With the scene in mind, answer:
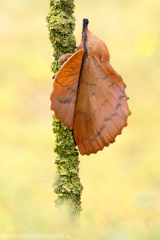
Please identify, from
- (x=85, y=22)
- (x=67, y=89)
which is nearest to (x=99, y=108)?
(x=67, y=89)

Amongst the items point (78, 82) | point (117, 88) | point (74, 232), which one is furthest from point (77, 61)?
point (74, 232)

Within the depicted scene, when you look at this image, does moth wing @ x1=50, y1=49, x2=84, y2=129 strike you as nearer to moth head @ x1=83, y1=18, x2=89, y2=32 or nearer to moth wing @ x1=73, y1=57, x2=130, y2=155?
moth wing @ x1=73, y1=57, x2=130, y2=155

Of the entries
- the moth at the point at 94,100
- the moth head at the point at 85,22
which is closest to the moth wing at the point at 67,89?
the moth at the point at 94,100

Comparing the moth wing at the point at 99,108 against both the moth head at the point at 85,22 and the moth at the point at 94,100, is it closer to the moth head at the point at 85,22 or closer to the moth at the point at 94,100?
the moth at the point at 94,100

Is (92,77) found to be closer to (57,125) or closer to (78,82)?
(78,82)

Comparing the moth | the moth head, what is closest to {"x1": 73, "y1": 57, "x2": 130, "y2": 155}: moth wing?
the moth

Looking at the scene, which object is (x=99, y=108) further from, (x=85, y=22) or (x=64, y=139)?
(x=85, y=22)
